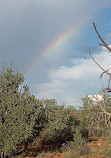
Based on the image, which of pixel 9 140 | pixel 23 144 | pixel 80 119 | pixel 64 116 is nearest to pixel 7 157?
pixel 23 144

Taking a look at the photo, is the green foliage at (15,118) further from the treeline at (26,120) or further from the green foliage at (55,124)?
the green foliage at (55,124)

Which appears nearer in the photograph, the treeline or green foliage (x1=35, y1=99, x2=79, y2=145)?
the treeline

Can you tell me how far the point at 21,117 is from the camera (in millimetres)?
14719

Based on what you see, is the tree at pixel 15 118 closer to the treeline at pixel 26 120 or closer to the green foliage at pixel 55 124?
the treeline at pixel 26 120

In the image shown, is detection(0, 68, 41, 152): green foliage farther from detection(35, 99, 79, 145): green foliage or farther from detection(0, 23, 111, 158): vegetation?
detection(35, 99, 79, 145): green foliage

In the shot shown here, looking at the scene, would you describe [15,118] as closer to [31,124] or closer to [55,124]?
[31,124]

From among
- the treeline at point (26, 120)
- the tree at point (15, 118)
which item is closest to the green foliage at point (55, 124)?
the treeline at point (26, 120)

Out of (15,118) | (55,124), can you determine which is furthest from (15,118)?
(55,124)

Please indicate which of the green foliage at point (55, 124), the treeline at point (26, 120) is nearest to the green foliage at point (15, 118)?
the treeline at point (26, 120)

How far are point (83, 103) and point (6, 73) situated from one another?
14689 mm

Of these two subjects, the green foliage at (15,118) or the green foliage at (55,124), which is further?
the green foliage at (55,124)

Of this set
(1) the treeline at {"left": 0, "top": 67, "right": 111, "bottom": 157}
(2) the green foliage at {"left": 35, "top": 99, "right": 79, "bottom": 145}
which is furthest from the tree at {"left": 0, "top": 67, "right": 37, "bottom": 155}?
(2) the green foliage at {"left": 35, "top": 99, "right": 79, "bottom": 145}

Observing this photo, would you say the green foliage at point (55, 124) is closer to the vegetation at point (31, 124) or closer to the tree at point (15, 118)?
the vegetation at point (31, 124)

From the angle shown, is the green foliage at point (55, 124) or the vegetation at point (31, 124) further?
the green foliage at point (55, 124)
